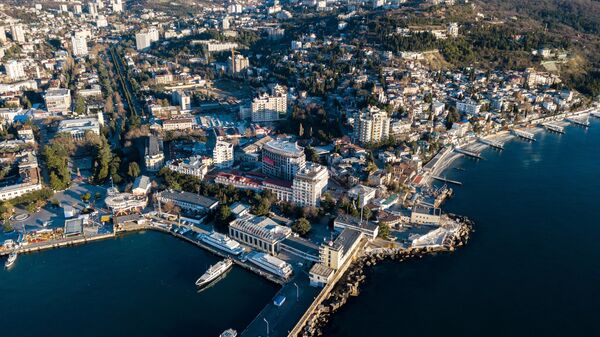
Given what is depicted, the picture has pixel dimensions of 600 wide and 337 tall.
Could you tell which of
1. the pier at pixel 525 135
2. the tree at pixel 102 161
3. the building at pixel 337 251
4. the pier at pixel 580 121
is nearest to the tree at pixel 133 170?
the tree at pixel 102 161

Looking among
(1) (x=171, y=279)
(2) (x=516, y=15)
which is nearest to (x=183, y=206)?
(1) (x=171, y=279)

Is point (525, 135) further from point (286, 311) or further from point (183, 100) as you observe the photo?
point (183, 100)

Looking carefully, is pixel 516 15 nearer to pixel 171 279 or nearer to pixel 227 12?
pixel 227 12

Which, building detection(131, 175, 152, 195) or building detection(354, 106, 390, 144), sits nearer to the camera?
building detection(131, 175, 152, 195)

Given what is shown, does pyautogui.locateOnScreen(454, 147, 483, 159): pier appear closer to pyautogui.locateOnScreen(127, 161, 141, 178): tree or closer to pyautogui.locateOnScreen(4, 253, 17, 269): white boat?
pyautogui.locateOnScreen(127, 161, 141, 178): tree

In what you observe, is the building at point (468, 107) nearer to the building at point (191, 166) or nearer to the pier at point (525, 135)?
the pier at point (525, 135)

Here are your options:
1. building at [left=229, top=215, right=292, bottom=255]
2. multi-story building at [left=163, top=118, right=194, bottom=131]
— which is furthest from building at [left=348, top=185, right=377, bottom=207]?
multi-story building at [left=163, top=118, right=194, bottom=131]

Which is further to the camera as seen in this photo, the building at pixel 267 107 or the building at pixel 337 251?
the building at pixel 267 107
